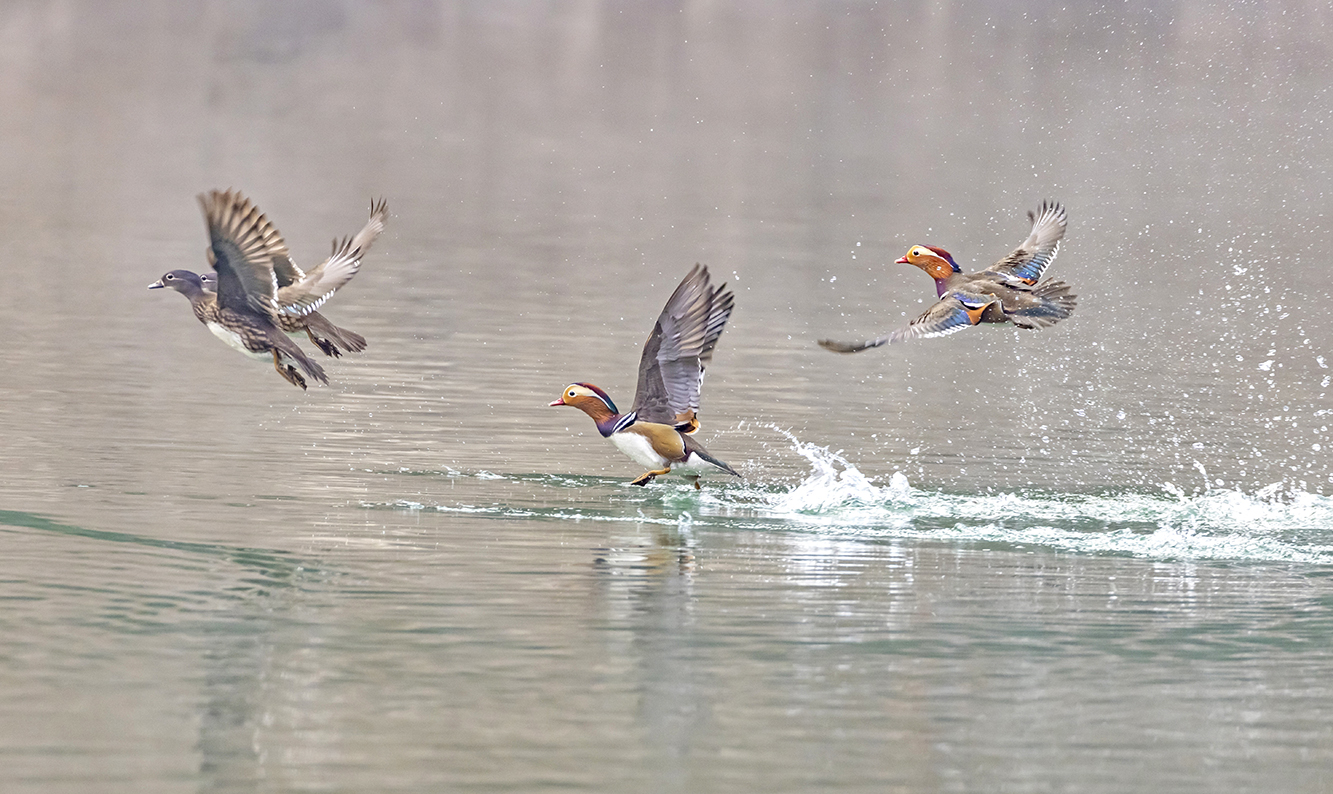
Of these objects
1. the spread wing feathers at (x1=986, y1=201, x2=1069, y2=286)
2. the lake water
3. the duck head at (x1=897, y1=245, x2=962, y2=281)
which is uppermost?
the spread wing feathers at (x1=986, y1=201, x2=1069, y2=286)

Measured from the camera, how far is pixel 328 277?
15852 millimetres

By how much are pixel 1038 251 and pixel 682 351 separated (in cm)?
341

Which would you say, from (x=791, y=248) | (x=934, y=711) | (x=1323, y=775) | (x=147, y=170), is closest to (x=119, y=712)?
(x=934, y=711)

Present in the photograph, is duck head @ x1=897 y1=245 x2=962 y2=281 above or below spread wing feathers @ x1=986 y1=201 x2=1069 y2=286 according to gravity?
below

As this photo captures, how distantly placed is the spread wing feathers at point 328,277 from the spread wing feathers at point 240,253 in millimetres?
454

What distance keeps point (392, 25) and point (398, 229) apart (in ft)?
163

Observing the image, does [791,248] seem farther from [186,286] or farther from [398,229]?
[186,286]

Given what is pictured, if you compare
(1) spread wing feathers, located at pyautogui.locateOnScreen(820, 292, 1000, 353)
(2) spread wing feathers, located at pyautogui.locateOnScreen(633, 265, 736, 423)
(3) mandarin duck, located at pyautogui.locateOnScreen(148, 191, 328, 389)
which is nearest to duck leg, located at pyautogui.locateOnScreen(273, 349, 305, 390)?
(3) mandarin duck, located at pyautogui.locateOnScreen(148, 191, 328, 389)

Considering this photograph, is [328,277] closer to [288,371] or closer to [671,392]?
[288,371]

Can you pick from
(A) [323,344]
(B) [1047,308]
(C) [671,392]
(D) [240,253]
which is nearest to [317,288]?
(A) [323,344]

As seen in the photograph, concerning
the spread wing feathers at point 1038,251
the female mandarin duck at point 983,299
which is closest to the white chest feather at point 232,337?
the female mandarin duck at point 983,299

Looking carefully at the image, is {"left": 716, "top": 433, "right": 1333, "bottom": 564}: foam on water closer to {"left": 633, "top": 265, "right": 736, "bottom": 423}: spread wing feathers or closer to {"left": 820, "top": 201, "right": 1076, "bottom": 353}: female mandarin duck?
{"left": 633, "top": 265, "right": 736, "bottom": 423}: spread wing feathers

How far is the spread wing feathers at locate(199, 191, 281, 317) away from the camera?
14133 mm

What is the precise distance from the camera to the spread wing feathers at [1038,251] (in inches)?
672
